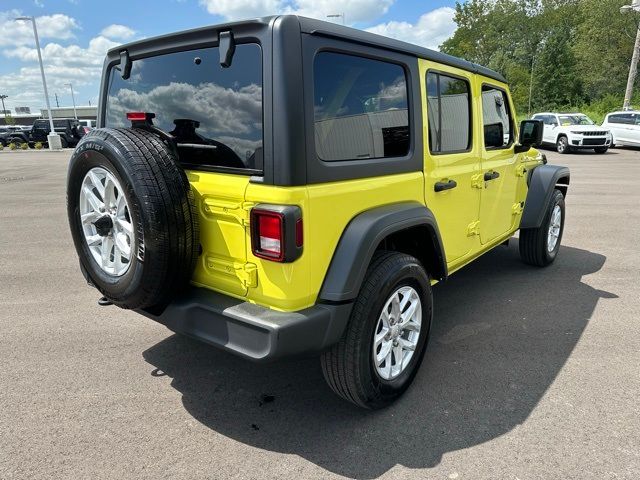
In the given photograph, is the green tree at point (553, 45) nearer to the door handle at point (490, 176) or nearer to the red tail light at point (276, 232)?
the door handle at point (490, 176)

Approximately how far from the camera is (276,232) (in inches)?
81.5

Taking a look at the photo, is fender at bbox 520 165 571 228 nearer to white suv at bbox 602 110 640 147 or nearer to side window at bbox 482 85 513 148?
side window at bbox 482 85 513 148

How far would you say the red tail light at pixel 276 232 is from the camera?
2.03 metres

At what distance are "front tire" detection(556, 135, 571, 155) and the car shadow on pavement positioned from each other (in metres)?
17.2

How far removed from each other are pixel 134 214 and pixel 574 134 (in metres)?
19.8

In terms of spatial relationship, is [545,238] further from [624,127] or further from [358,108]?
[624,127]

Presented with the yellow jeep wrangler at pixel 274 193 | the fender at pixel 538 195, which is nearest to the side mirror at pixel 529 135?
the fender at pixel 538 195

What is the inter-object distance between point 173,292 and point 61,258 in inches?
155

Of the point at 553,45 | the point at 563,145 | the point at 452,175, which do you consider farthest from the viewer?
the point at 553,45

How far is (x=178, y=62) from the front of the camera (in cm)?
249

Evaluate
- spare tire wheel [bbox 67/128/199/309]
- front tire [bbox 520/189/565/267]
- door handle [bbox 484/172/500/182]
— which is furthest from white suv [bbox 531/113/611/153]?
spare tire wheel [bbox 67/128/199/309]

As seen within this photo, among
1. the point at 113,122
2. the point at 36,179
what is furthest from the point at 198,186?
the point at 36,179

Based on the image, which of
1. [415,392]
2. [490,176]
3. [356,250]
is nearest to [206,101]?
[356,250]

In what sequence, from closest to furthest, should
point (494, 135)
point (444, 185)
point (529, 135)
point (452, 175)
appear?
point (444, 185) → point (452, 175) → point (494, 135) → point (529, 135)
